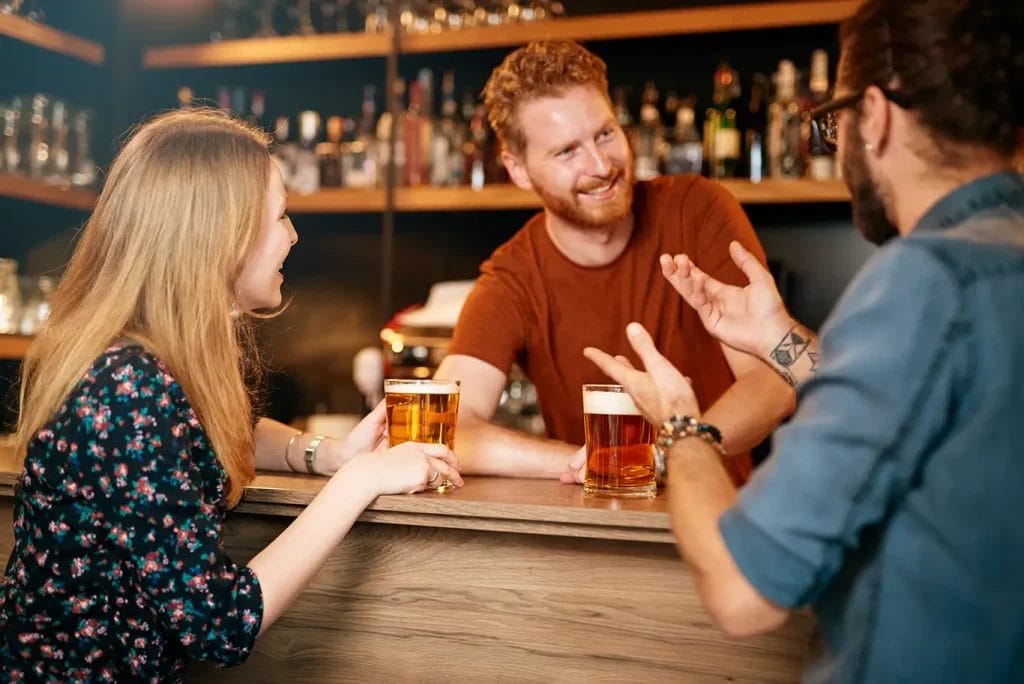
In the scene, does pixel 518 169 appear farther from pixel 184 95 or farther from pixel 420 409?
pixel 184 95

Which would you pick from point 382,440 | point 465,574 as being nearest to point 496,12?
point 382,440

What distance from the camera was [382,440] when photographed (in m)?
1.71

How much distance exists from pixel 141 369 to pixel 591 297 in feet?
3.82

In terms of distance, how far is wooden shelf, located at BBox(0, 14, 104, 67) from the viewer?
10.5ft

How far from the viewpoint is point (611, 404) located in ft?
4.80

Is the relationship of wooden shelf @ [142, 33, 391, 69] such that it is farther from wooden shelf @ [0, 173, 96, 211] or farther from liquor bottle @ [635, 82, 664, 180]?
liquor bottle @ [635, 82, 664, 180]

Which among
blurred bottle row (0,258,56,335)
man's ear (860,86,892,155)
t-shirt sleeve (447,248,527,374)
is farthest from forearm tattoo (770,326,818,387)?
blurred bottle row (0,258,56,335)

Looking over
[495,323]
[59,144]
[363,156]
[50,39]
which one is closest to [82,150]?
[59,144]

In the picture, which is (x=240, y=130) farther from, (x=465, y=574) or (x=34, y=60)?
(x=34, y=60)

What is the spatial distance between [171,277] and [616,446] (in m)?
0.61

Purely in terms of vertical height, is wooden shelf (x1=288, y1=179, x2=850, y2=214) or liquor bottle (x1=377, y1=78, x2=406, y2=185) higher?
liquor bottle (x1=377, y1=78, x2=406, y2=185)

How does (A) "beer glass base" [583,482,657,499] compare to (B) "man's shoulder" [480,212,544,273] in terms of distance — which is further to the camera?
(B) "man's shoulder" [480,212,544,273]

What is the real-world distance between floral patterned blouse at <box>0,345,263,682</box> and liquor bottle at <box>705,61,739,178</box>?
2111 mm

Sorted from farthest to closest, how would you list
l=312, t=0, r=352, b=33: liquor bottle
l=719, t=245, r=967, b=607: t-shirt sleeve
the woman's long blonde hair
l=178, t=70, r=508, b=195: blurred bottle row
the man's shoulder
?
l=312, t=0, r=352, b=33: liquor bottle, l=178, t=70, r=508, b=195: blurred bottle row, the man's shoulder, the woman's long blonde hair, l=719, t=245, r=967, b=607: t-shirt sleeve
